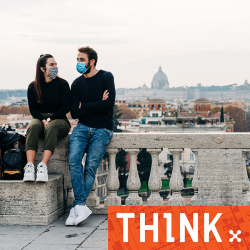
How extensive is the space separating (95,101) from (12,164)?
94cm

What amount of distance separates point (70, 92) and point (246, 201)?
1.93 metres

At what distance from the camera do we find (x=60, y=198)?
4.43m

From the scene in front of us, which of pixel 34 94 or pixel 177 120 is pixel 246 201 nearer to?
pixel 34 94

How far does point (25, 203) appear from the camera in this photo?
410cm

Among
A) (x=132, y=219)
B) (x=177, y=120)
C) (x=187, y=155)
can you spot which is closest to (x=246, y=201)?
(x=132, y=219)

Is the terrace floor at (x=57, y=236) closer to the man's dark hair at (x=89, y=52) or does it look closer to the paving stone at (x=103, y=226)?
the paving stone at (x=103, y=226)

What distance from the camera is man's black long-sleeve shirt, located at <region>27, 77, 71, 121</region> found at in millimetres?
4398

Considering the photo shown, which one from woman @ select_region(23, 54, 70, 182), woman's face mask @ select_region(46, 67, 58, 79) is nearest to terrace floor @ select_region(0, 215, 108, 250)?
woman @ select_region(23, 54, 70, 182)

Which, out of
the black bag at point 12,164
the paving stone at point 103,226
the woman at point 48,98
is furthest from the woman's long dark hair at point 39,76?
the paving stone at point 103,226

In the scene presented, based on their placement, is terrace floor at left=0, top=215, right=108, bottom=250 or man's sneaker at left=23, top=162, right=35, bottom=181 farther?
man's sneaker at left=23, top=162, right=35, bottom=181

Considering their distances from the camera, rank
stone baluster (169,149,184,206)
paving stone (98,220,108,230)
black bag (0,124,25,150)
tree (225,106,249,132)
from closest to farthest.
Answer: paving stone (98,220,108,230) → black bag (0,124,25,150) → stone baluster (169,149,184,206) → tree (225,106,249,132)

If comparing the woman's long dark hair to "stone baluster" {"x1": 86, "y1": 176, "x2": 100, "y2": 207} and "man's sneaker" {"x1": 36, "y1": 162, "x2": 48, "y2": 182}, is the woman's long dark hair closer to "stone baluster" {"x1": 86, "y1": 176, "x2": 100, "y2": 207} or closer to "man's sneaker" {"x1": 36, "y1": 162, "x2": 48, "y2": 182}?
"man's sneaker" {"x1": 36, "y1": 162, "x2": 48, "y2": 182}

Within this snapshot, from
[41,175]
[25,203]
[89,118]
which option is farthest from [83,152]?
[25,203]

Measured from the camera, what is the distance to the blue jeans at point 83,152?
410cm
